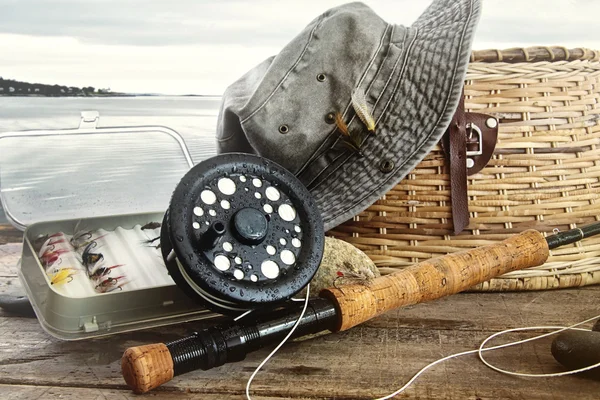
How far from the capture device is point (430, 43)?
4.69 ft

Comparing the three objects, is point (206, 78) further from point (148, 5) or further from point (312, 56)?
point (312, 56)

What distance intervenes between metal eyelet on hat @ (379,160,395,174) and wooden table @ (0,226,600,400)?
269 millimetres

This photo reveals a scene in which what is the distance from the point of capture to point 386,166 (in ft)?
4.55

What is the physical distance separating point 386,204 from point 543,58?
0.43 m

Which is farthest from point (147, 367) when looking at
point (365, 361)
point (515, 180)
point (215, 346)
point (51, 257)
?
point (515, 180)

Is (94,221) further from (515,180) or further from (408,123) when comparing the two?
(515,180)

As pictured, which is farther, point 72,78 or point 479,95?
point 72,78

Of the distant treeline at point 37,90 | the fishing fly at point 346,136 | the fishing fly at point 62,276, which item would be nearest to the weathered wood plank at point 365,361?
the fishing fly at point 62,276

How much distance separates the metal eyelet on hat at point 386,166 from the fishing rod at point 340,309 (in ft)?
0.74

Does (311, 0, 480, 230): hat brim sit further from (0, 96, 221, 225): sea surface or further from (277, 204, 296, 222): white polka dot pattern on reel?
(0, 96, 221, 225): sea surface

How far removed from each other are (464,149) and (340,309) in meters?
0.49

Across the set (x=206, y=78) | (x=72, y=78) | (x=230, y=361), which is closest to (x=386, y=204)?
(x=230, y=361)

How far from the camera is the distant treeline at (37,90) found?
2020mm

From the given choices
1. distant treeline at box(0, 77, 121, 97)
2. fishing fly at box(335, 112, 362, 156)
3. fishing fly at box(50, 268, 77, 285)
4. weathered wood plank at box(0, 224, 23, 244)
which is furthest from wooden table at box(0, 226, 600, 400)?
distant treeline at box(0, 77, 121, 97)
